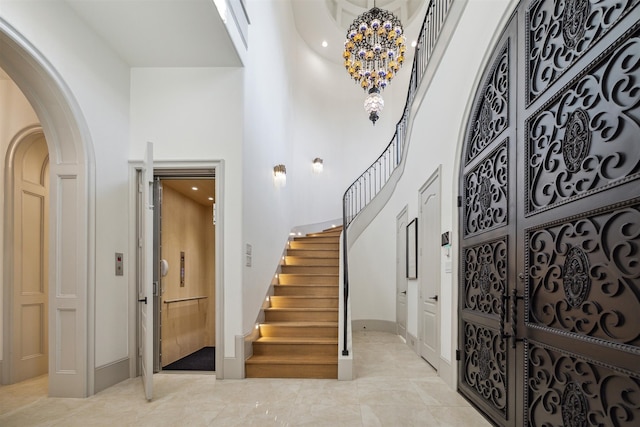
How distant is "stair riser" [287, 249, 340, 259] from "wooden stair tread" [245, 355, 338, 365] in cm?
263

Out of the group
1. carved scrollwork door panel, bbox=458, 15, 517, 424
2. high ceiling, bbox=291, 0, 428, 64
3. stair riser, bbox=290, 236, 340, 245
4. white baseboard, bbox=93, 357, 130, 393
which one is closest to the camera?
carved scrollwork door panel, bbox=458, 15, 517, 424

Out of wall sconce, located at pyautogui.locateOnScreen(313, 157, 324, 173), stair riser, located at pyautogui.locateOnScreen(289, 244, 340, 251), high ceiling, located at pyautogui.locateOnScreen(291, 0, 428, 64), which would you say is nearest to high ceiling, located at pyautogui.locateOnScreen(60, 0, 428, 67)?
stair riser, located at pyautogui.locateOnScreen(289, 244, 340, 251)

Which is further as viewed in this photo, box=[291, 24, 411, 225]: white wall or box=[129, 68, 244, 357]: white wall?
box=[291, 24, 411, 225]: white wall

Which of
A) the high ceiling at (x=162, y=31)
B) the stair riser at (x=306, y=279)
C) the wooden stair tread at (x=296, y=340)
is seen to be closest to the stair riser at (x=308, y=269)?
the stair riser at (x=306, y=279)

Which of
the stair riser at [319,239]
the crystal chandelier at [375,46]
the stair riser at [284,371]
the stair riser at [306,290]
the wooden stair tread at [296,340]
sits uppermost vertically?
the crystal chandelier at [375,46]

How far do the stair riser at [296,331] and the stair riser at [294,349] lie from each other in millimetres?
340

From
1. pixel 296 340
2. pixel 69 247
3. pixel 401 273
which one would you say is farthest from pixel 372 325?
pixel 69 247

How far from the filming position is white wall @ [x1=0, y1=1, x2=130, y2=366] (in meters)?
3.31

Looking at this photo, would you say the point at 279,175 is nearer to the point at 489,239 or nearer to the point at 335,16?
the point at 489,239

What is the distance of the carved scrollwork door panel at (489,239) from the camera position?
2686 millimetres

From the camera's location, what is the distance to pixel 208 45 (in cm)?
387

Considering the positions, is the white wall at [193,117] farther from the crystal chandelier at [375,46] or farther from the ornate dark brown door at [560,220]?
the crystal chandelier at [375,46]

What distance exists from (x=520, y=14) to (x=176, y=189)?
4.47 metres

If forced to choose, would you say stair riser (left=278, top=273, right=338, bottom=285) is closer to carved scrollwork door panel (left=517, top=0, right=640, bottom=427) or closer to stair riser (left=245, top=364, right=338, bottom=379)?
stair riser (left=245, top=364, right=338, bottom=379)
